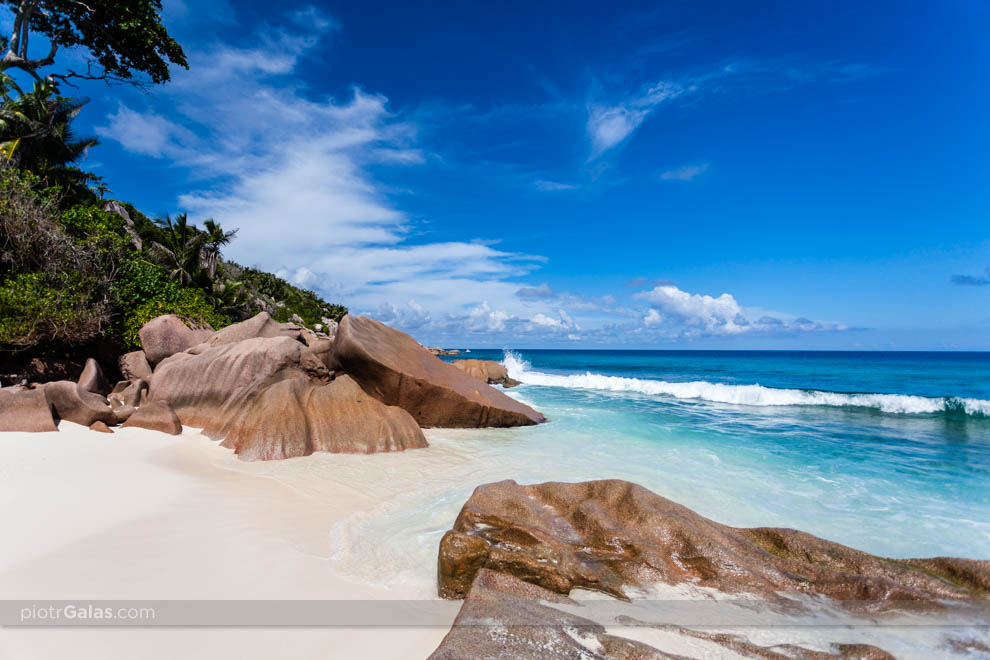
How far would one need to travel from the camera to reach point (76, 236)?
500 inches

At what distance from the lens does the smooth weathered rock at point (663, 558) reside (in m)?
3.22

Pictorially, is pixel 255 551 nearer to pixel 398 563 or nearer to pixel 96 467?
pixel 398 563

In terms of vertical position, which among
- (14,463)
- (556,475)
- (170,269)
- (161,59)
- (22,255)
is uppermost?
(161,59)

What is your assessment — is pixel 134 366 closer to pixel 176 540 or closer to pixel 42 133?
pixel 176 540

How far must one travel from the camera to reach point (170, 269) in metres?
26.2

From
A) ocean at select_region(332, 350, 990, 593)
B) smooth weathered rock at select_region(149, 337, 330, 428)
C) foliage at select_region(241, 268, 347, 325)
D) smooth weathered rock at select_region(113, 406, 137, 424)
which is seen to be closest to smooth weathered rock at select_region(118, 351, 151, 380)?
smooth weathered rock at select_region(149, 337, 330, 428)

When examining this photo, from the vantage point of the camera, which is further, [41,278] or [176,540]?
[41,278]

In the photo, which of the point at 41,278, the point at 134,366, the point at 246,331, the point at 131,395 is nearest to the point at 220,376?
the point at 131,395

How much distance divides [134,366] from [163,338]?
37.4 inches

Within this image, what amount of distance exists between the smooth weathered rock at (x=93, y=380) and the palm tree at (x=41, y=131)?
581 inches

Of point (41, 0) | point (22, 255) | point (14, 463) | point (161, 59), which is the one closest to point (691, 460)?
point (14, 463)

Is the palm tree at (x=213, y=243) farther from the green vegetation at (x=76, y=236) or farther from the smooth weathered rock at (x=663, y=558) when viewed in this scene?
the smooth weathered rock at (x=663, y=558)

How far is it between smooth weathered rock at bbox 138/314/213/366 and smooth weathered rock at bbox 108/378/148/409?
1758 millimetres

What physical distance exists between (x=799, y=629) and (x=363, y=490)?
4.88 metres
